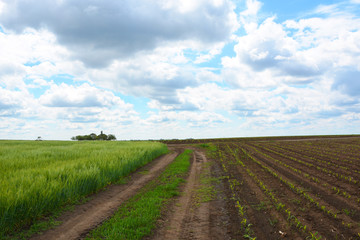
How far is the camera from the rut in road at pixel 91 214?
19.2 feet

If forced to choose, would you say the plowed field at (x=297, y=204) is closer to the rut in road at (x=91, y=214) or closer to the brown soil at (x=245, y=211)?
the brown soil at (x=245, y=211)

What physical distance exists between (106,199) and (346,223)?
8.51 m

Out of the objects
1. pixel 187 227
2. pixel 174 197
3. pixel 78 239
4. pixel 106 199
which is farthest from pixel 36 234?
pixel 174 197

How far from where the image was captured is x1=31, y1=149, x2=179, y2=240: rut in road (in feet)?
19.2

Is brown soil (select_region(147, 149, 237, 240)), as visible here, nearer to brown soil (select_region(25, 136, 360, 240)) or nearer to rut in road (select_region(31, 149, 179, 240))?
brown soil (select_region(25, 136, 360, 240))

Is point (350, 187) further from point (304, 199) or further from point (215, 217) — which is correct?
point (215, 217)

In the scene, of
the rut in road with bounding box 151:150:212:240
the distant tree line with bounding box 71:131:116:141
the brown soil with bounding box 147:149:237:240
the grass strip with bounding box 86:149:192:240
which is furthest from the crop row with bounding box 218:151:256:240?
the distant tree line with bounding box 71:131:116:141

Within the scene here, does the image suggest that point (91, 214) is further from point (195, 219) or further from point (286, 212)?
point (286, 212)

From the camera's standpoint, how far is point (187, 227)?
243 inches

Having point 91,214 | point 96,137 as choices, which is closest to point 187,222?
point 91,214

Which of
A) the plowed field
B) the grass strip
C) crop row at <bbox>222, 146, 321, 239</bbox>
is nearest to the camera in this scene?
the grass strip

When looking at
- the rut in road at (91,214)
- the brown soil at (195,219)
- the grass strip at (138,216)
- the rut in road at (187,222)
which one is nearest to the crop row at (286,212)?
the brown soil at (195,219)

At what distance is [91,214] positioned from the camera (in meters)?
7.23

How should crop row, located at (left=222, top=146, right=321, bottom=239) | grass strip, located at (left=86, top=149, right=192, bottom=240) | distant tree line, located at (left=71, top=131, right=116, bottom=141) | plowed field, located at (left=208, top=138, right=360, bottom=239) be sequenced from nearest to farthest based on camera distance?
1. grass strip, located at (left=86, top=149, right=192, bottom=240)
2. crop row, located at (left=222, top=146, right=321, bottom=239)
3. plowed field, located at (left=208, top=138, right=360, bottom=239)
4. distant tree line, located at (left=71, top=131, right=116, bottom=141)
